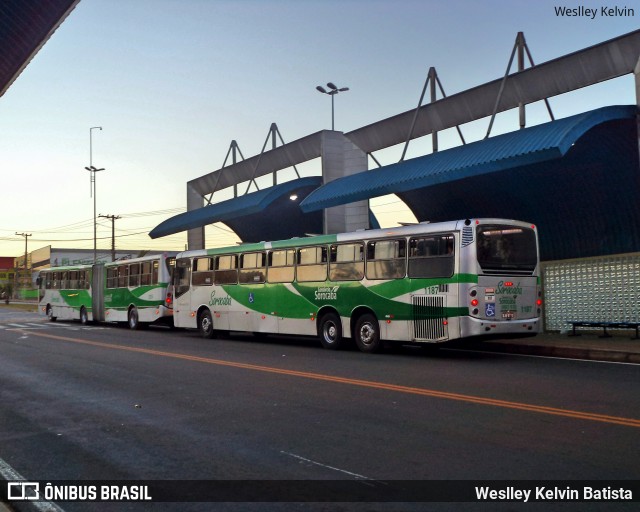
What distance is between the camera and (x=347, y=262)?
18.2 m

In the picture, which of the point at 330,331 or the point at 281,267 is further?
the point at 281,267

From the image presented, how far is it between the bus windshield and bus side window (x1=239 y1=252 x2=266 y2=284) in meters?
7.90

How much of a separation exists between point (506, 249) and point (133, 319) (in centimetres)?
2007

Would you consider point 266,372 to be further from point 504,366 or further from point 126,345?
point 126,345

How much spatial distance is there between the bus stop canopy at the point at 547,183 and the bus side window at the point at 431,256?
14.0 ft

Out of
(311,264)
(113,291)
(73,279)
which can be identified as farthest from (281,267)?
(73,279)

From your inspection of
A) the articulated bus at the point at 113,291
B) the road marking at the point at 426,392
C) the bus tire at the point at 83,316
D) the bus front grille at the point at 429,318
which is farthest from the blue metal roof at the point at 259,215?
the bus front grille at the point at 429,318

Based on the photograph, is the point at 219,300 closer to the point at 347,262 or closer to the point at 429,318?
the point at 347,262

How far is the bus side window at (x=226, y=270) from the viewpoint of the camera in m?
22.5

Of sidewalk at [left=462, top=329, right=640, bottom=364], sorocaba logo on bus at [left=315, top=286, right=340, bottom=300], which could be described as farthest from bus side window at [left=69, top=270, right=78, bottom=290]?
sidewalk at [left=462, top=329, right=640, bottom=364]

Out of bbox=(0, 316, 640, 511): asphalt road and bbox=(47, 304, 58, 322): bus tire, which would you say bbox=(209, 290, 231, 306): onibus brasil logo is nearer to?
bbox=(0, 316, 640, 511): asphalt road

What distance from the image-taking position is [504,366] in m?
13.7

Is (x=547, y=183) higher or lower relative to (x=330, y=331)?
higher

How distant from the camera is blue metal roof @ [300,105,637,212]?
1759 cm
